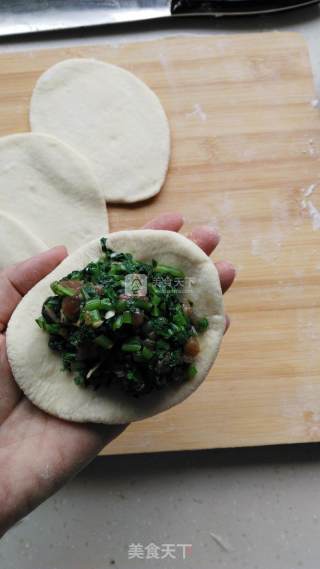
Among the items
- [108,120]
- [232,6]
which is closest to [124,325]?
[108,120]

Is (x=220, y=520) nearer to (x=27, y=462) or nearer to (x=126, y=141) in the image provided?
(x=27, y=462)

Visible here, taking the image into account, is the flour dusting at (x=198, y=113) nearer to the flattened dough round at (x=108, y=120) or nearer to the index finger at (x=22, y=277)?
the flattened dough round at (x=108, y=120)

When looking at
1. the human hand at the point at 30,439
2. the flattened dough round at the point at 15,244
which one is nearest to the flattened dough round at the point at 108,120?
the flattened dough round at the point at 15,244

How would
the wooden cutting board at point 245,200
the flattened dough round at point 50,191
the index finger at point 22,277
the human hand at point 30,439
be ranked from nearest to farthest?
1. the human hand at point 30,439
2. the index finger at point 22,277
3. the wooden cutting board at point 245,200
4. the flattened dough round at point 50,191

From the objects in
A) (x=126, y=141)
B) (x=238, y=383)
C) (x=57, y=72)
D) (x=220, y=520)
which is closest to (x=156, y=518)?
(x=220, y=520)

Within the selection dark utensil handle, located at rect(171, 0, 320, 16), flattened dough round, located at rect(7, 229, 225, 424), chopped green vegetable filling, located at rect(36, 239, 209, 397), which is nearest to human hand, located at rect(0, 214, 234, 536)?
flattened dough round, located at rect(7, 229, 225, 424)
